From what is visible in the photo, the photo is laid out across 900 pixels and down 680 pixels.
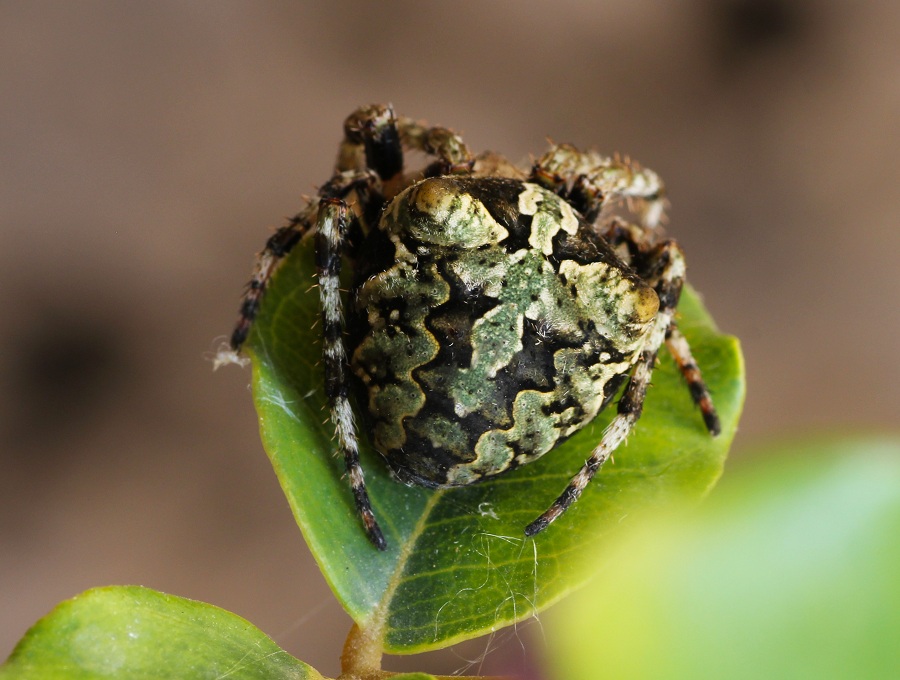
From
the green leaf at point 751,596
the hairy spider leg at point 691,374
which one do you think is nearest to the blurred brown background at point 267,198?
the hairy spider leg at point 691,374

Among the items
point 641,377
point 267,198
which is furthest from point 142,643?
point 267,198

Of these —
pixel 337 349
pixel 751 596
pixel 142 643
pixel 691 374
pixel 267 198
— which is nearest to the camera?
pixel 751 596

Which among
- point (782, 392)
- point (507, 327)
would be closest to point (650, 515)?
point (507, 327)

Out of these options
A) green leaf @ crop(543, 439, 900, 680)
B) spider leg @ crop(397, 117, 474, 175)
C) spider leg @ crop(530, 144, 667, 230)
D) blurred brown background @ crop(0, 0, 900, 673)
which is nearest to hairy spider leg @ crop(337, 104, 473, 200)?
spider leg @ crop(397, 117, 474, 175)

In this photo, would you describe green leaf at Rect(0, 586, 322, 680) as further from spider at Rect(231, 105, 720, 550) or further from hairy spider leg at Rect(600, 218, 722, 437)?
hairy spider leg at Rect(600, 218, 722, 437)

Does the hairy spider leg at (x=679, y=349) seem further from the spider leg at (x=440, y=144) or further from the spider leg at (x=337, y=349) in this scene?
the spider leg at (x=337, y=349)

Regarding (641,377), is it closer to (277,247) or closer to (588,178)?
(588,178)
